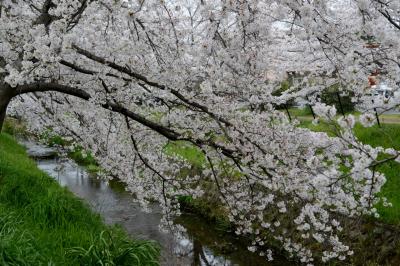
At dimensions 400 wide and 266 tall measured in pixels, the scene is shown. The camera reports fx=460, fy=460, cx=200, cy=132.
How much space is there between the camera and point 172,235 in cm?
945

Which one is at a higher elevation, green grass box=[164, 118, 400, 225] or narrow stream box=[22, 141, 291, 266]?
green grass box=[164, 118, 400, 225]

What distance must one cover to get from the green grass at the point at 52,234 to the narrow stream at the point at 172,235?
55.3 inches

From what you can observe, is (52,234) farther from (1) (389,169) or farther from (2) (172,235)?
(1) (389,169)

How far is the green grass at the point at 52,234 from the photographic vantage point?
4.13m

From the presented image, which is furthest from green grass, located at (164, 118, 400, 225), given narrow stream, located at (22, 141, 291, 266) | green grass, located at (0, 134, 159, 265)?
narrow stream, located at (22, 141, 291, 266)

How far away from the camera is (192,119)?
5000 millimetres

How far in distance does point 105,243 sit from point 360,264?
4415 mm

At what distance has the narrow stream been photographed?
841 cm

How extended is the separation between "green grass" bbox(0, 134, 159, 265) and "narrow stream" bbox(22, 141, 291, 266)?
1405 mm

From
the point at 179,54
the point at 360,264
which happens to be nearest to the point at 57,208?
the point at 179,54

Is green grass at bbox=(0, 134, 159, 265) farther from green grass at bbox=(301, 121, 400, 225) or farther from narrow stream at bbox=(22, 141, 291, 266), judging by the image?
green grass at bbox=(301, 121, 400, 225)

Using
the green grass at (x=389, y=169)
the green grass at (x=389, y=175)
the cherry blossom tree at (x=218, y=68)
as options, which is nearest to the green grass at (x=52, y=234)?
the cherry blossom tree at (x=218, y=68)

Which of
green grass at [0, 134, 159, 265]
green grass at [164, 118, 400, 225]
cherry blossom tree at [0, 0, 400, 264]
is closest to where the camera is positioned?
cherry blossom tree at [0, 0, 400, 264]

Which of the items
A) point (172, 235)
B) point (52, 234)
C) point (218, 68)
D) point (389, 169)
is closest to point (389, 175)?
point (389, 169)
